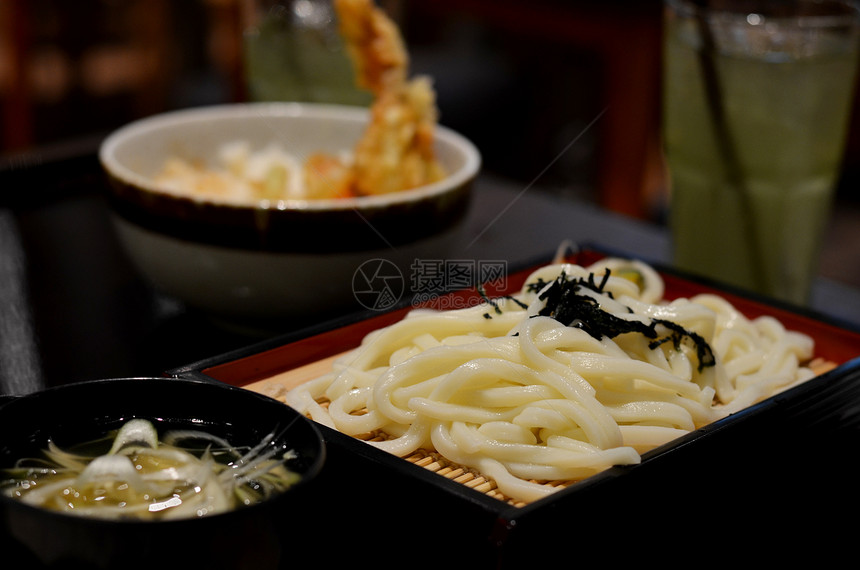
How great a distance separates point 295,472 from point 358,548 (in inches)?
6.3

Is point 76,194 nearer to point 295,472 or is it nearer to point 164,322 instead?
point 164,322

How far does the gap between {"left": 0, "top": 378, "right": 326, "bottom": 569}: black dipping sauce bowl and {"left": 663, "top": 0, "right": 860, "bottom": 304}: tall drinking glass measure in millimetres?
1189

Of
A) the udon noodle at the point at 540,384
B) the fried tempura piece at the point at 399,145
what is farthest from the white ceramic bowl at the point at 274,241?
the udon noodle at the point at 540,384

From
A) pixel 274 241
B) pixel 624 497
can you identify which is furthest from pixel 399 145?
pixel 624 497

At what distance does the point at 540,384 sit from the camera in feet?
3.35

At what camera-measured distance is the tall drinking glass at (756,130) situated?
5.53 feet

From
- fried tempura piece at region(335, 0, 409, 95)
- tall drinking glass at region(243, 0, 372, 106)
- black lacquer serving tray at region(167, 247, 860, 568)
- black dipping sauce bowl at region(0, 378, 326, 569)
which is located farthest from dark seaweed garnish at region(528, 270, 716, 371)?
tall drinking glass at region(243, 0, 372, 106)

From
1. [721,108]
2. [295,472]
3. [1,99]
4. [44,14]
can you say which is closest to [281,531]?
[295,472]

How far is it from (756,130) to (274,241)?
91 centimetres

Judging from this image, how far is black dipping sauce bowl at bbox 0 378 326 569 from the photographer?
0.68 m

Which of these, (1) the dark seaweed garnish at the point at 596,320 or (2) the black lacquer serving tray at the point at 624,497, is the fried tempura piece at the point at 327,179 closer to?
(2) the black lacquer serving tray at the point at 624,497

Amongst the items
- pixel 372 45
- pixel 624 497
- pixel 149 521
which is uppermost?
pixel 372 45

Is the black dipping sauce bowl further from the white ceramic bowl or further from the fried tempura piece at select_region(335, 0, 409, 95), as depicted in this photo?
the fried tempura piece at select_region(335, 0, 409, 95)

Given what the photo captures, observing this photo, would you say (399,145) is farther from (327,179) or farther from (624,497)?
(624,497)
